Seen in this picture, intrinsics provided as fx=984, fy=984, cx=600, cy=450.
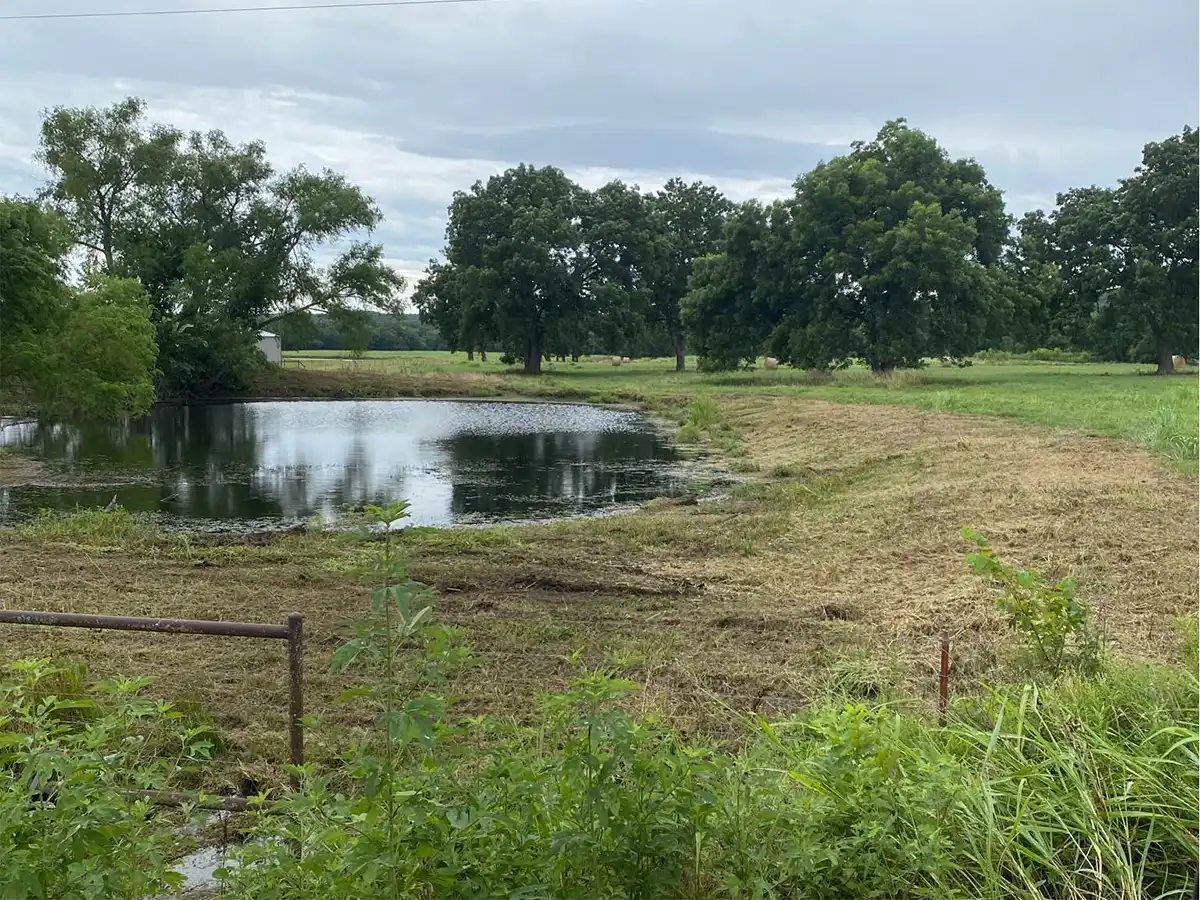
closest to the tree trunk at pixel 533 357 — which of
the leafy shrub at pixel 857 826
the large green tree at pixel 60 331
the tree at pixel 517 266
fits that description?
the tree at pixel 517 266

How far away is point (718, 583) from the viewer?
938 cm

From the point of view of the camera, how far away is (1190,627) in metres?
5.18

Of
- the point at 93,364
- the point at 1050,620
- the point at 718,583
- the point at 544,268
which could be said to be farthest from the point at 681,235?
the point at 1050,620

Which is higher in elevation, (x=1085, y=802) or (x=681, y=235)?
(x=681, y=235)

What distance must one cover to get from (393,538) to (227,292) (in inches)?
1361

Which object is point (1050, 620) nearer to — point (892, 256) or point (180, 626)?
point (180, 626)

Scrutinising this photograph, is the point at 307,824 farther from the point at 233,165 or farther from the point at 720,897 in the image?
the point at 233,165

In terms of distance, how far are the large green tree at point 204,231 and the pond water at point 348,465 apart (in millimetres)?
8273

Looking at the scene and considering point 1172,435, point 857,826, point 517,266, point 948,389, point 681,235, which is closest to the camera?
point 857,826

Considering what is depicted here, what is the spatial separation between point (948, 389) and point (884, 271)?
825 centimetres

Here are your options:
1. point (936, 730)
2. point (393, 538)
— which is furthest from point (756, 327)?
point (936, 730)

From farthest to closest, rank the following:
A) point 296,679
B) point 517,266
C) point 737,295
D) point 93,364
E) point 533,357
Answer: point 533,357
point 517,266
point 737,295
point 93,364
point 296,679

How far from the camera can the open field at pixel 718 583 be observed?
600 cm

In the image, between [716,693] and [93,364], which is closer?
[716,693]
